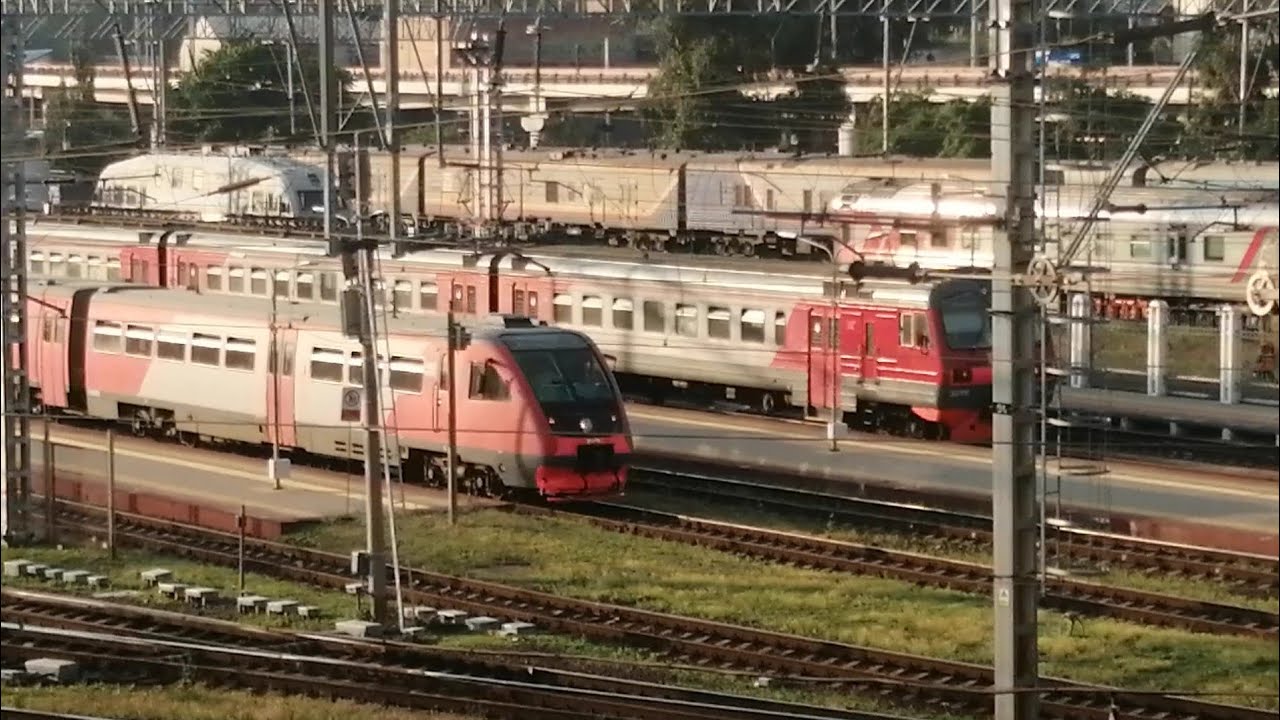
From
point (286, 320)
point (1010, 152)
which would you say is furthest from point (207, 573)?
point (1010, 152)

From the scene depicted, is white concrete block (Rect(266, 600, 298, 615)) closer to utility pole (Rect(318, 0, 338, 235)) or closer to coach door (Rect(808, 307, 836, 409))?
utility pole (Rect(318, 0, 338, 235))

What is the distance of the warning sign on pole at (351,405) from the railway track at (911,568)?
4.28ft

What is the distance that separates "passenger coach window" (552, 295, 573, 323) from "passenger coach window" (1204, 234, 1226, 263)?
5797 mm

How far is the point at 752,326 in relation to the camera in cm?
1839

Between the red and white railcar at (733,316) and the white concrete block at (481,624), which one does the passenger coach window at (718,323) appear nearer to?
the red and white railcar at (733,316)

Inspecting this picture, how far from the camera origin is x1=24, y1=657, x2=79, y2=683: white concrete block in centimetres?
1096

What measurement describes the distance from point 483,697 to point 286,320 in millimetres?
6823

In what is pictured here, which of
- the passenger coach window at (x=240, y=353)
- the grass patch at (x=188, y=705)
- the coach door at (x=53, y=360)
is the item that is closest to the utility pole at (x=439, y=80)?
the passenger coach window at (x=240, y=353)

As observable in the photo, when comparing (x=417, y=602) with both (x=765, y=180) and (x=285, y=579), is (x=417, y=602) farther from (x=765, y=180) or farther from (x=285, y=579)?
(x=765, y=180)

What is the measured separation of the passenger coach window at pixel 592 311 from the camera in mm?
19391

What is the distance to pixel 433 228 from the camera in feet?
89.9

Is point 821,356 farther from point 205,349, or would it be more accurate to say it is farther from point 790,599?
point 790,599

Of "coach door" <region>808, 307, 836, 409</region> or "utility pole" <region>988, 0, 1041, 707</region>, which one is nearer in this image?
"utility pole" <region>988, 0, 1041, 707</region>

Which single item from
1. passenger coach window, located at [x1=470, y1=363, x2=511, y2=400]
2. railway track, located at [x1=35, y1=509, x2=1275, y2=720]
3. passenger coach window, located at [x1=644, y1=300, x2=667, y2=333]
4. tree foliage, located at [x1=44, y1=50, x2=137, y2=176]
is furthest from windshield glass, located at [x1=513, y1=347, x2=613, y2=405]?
tree foliage, located at [x1=44, y1=50, x2=137, y2=176]
